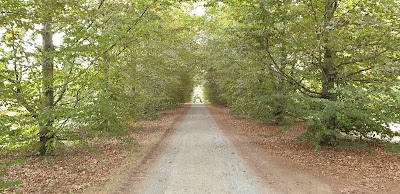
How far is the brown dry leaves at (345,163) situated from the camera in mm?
7172

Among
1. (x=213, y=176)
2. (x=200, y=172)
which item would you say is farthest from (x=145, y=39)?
(x=213, y=176)

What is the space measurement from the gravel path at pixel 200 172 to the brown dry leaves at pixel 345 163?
1688 mm

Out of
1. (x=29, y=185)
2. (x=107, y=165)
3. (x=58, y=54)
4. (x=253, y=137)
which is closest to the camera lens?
(x=29, y=185)

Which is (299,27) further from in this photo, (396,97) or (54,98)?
(54,98)

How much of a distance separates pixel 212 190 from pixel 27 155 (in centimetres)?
703

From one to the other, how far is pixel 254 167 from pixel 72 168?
549 cm

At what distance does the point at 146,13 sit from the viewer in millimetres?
10906

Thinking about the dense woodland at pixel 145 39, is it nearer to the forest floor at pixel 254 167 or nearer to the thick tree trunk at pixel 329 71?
the thick tree trunk at pixel 329 71

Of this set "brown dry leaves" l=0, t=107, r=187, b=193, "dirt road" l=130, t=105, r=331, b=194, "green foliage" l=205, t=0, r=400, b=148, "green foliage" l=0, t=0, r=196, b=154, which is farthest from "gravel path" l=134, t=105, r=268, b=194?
"green foliage" l=205, t=0, r=400, b=148

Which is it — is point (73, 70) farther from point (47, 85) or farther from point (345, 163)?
point (345, 163)

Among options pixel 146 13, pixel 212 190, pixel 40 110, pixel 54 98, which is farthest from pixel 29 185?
pixel 146 13

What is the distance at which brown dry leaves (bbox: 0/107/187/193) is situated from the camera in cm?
731

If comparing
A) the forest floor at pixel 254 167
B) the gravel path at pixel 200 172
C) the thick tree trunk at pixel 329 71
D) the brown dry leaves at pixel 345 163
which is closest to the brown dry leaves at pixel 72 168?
the forest floor at pixel 254 167

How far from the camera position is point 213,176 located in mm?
7992
